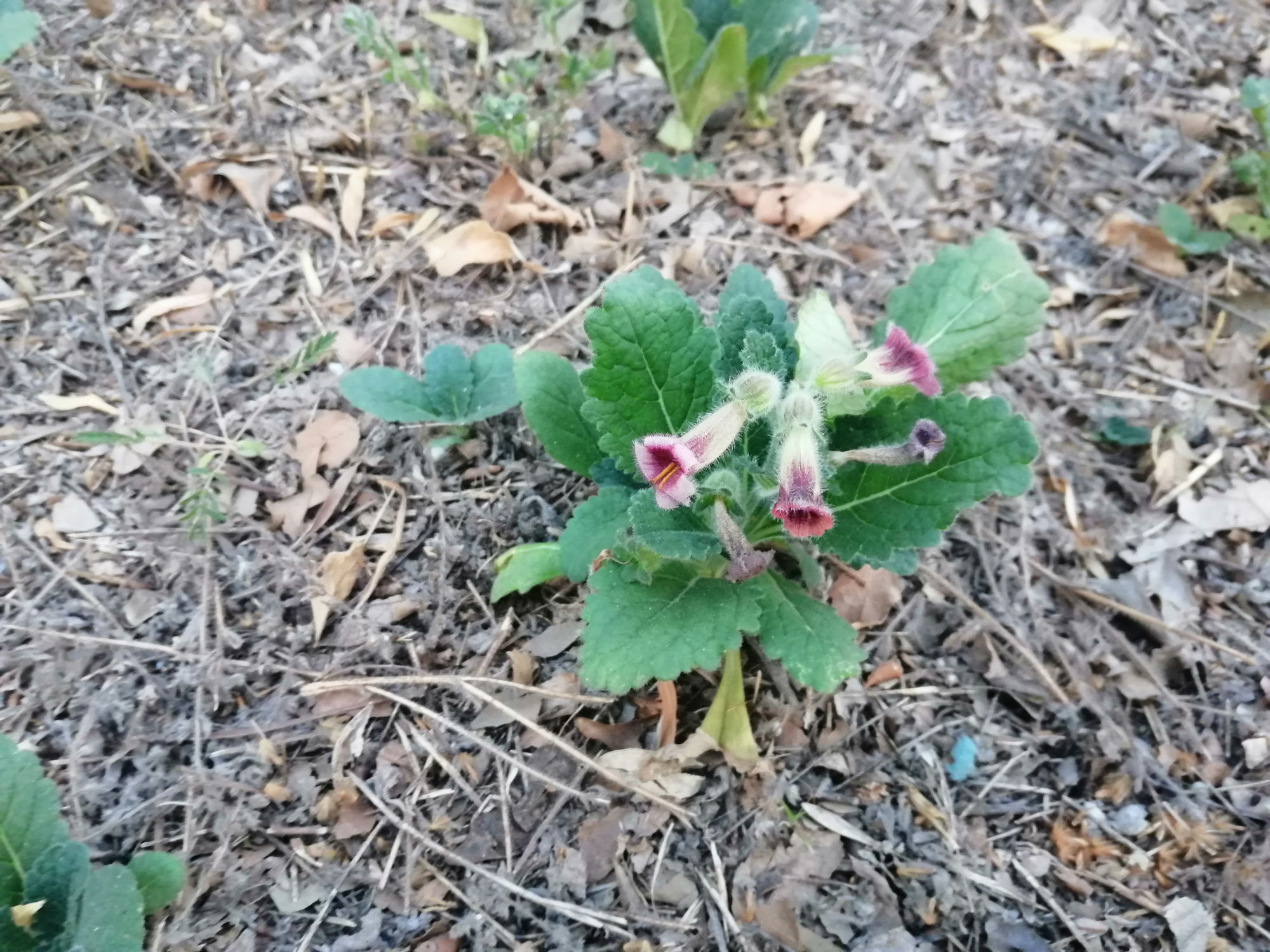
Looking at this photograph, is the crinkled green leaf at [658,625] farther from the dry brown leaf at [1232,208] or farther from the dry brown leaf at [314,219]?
the dry brown leaf at [1232,208]

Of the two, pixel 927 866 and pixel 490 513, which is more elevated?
pixel 490 513

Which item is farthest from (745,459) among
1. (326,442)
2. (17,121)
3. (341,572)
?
(17,121)

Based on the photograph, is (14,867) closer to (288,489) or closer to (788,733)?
(288,489)

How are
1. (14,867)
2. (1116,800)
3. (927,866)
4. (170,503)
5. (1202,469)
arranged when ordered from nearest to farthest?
(14,867)
(927,866)
(1116,800)
(170,503)
(1202,469)

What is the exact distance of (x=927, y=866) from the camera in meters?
2.03

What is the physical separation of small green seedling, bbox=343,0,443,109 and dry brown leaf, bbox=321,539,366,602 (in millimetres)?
1506

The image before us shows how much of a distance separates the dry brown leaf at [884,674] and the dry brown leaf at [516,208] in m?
1.59

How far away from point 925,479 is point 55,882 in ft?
6.25

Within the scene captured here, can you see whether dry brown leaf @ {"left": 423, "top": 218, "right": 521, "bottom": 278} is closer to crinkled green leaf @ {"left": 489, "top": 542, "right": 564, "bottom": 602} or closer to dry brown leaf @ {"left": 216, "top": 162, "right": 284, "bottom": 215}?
dry brown leaf @ {"left": 216, "top": 162, "right": 284, "bottom": 215}

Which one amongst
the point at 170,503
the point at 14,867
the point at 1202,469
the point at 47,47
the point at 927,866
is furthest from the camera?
the point at 47,47

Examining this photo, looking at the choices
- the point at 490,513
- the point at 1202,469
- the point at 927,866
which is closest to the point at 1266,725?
the point at 1202,469

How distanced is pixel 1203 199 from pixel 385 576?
2926mm

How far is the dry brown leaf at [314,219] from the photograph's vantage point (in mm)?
2826

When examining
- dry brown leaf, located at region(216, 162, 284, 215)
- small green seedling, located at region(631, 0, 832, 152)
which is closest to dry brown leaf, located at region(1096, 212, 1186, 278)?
small green seedling, located at region(631, 0, 832, 152)
